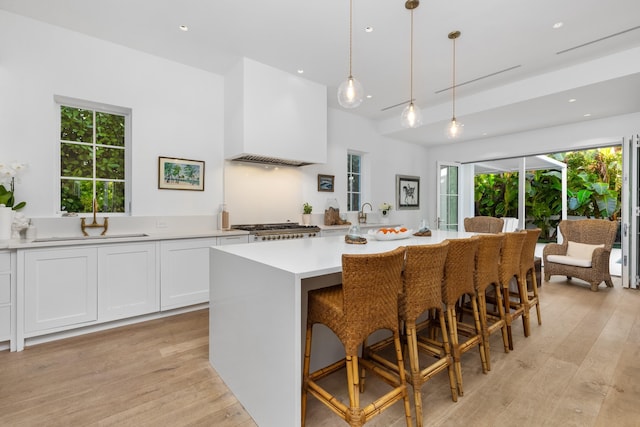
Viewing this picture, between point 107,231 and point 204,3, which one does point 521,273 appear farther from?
point 107,231

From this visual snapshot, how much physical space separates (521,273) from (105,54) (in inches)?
186

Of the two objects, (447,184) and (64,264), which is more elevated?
(447,184)

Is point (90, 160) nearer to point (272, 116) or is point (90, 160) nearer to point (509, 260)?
point (272, 116)

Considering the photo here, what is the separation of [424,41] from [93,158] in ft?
12.4

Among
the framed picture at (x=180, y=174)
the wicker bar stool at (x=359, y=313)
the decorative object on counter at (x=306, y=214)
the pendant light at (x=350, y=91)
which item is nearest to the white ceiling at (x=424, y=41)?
the pendant light at (x=350, y=91)

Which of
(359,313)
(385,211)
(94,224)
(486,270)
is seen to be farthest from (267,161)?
(359,313)

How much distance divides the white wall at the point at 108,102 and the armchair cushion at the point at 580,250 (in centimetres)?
529

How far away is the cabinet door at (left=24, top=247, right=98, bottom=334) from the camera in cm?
247

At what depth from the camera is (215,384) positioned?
198 cm

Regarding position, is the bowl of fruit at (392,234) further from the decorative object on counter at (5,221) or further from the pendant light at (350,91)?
the decorative object on counter at (5,221)

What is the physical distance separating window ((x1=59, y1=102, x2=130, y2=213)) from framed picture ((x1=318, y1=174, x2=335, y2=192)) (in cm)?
271

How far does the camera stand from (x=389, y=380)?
1608 millimetres

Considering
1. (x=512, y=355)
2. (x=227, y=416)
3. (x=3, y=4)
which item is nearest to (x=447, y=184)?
(x=512, y=355)

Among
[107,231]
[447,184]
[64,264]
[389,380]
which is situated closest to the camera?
[389,380]
